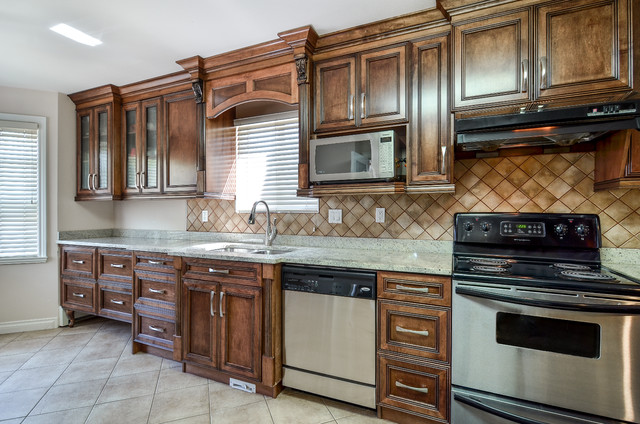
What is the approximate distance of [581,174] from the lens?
1.99m

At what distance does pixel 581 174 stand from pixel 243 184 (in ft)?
8.66

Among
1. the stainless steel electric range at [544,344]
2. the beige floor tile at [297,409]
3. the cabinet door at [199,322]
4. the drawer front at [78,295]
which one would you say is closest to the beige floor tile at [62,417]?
the cabinet door at [199,322]

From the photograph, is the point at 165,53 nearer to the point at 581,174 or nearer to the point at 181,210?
the point at 181,210

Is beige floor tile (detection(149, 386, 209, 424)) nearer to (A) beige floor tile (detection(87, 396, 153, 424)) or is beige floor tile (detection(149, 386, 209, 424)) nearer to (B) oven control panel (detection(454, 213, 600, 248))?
(A) beige floor tile (detection(87, 396, 153, 424))

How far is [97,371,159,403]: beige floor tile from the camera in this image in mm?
2094

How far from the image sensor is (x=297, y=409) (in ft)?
6.46

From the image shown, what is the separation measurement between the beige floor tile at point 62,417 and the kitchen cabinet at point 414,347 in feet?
5.80

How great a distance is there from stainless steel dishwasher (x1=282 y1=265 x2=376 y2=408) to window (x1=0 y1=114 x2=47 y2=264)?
3.01m

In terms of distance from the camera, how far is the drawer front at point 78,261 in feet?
10.2

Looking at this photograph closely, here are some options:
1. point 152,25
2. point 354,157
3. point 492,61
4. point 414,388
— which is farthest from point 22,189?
point 492,61

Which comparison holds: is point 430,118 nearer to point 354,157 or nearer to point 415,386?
point 354,157

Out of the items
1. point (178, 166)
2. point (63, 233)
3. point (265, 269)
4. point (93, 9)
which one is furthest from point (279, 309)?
point (63, 233)

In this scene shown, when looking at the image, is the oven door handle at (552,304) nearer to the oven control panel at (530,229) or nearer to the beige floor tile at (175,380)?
the oven control panel at (530,229)

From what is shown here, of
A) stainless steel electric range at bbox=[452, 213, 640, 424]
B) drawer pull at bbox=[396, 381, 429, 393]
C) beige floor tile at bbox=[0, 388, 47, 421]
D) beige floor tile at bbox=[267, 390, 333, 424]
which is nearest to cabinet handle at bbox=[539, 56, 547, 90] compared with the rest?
stainless steel electric range at bbox=[452, 213, 640, 424]
